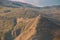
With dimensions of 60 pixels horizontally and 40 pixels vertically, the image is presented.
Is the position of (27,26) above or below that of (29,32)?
below

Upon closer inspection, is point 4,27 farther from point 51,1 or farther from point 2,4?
point 51,1

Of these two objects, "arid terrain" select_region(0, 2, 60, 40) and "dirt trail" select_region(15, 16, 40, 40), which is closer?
"arid terrain" select_region(0, 2, 60, 40)

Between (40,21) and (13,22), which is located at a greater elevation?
(40,21)

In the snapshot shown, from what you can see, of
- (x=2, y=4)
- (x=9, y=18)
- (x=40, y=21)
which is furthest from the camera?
(x=2, y=4)

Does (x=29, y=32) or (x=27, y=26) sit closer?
(x=29, y=32)

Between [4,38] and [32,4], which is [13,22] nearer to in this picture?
[4,38]

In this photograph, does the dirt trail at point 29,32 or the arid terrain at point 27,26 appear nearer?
the arid terrain at point 27,26

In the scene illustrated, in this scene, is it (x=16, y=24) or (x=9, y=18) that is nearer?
(x=16, y=24)

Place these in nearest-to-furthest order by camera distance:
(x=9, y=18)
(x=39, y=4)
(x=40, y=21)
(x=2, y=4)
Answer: (x=40, y=21), (x=9, y=18), (x=2, y=4), (x=39, y=4)

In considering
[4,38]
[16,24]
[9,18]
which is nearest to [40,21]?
[4,38]

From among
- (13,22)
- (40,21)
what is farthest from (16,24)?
(40,21)
